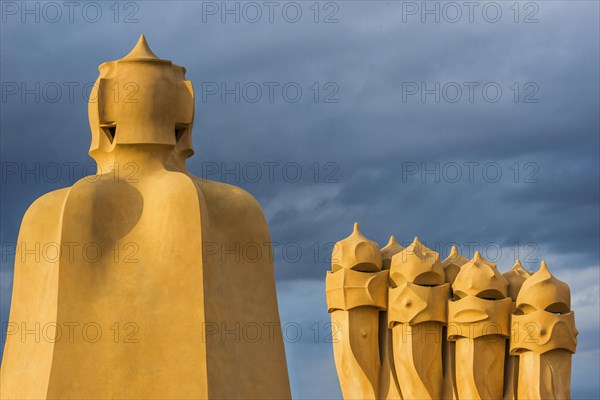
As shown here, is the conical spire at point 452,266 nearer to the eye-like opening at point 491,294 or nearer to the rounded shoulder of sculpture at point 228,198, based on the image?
the eye-like opening at point 491,294

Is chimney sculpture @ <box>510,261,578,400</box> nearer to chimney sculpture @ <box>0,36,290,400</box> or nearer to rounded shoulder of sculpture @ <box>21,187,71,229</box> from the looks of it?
chimney sculpture @ <box>0,36,290,400</box>

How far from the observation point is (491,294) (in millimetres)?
17125

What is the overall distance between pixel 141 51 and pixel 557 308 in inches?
343

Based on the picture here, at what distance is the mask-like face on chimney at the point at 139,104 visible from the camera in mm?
10148

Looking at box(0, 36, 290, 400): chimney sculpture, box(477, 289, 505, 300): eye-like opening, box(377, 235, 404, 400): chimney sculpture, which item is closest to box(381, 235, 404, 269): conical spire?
box(377, 235, 404, 400): chimney sculpture

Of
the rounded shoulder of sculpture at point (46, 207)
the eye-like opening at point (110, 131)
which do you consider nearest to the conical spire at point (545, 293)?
the eye-like opening at point (110, 131)

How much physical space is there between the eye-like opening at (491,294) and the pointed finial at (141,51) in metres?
8.02

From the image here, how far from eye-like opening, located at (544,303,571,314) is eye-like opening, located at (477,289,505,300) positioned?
66cm

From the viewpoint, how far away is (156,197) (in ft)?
32.4

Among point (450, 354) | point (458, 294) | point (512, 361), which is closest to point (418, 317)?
point (458, 294)

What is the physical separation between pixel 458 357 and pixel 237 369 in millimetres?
8158

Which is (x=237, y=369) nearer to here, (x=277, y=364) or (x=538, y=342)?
(x=277, y=364)

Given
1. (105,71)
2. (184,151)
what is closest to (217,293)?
(184,151)

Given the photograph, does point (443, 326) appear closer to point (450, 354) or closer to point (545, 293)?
point (450, 354)
